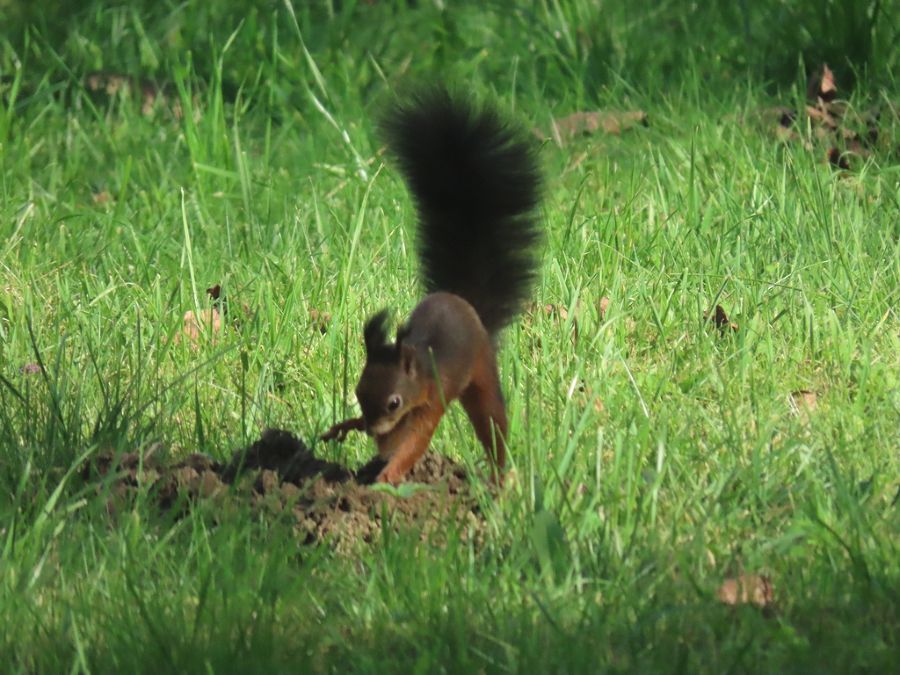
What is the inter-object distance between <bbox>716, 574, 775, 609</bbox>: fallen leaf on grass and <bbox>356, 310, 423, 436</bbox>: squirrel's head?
667mm

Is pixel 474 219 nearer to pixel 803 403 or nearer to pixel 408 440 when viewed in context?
pixel 408 440

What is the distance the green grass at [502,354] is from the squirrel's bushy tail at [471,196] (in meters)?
0.29

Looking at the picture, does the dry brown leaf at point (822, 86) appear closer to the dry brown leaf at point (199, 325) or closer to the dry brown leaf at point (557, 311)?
the dry brown leaf at point (557, 311)

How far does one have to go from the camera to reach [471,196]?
11.5 feet

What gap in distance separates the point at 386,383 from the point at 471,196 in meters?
0.74

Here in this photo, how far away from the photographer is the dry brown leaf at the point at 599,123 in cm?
575

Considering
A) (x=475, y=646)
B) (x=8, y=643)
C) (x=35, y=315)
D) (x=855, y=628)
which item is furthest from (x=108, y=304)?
(x=855, y=628)

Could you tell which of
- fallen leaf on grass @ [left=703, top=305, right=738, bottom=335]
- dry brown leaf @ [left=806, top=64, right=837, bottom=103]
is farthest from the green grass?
dry brown leaf @ [left=806, top=64, right=837, bottom=103]

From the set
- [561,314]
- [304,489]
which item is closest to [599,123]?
[561,314]

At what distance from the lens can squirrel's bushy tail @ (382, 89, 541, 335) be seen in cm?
345

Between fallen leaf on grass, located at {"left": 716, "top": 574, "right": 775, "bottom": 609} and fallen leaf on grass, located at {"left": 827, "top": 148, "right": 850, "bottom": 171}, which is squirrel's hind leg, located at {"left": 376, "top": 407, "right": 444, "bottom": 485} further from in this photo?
fallen leaf on grass, located at {"left": 827, "top": 148, "right": 850, "bottom": 171}

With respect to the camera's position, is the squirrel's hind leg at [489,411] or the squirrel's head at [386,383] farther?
the squirrel's hind leg at [489,411]

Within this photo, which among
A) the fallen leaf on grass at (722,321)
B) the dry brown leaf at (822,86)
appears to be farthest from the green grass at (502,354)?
the dry brown leaf at (822,86)

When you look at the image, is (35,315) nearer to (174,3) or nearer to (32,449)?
(32,449)
